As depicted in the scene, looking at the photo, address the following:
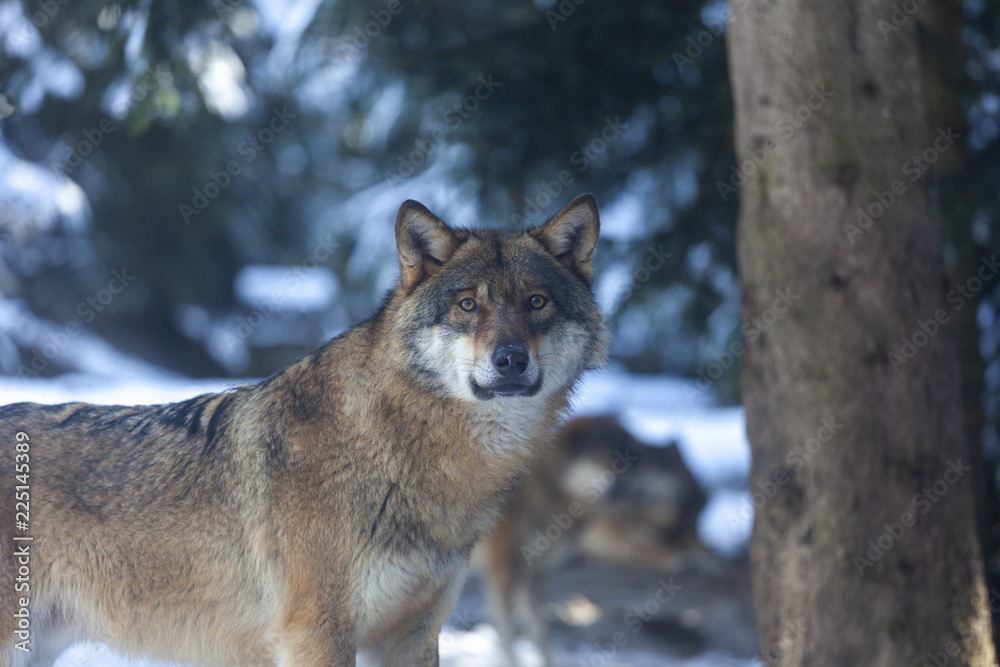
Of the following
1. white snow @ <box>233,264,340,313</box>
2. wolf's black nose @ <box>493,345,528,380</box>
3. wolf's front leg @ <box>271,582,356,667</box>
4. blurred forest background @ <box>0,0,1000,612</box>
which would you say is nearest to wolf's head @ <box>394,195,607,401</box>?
wolf's black nose @ <box>493,345,528,380</box>

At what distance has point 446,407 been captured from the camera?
11.2 feet

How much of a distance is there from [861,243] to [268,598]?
3.18 metres

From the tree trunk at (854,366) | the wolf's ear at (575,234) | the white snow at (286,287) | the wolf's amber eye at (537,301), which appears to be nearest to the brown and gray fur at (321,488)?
the wolf's amber eye at (537,301)

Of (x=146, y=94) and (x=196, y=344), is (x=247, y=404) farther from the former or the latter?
(x=196, y=344)

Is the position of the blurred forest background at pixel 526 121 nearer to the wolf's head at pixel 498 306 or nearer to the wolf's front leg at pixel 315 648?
the wolf's head at pixel 498 306

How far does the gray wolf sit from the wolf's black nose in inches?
98.6

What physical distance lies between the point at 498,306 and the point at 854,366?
1.89 m

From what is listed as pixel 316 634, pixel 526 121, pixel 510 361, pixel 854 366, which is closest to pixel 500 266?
pixel 510 361

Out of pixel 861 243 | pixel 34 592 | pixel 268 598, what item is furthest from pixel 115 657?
pixel 861 243

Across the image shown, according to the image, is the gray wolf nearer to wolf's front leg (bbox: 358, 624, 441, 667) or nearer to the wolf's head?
wolf's front leg (bbox: 358, 624, 441, 667)

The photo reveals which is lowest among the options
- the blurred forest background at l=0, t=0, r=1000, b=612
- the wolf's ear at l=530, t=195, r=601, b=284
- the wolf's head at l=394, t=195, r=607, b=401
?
the wolf's head at l=394, t=195, r=607, b=401

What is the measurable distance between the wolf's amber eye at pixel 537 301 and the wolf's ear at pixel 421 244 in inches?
16.7

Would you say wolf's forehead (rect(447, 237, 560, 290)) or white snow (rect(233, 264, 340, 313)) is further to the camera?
white snow (rect(233, 264, 340, 313))

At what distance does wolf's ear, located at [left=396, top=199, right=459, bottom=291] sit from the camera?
356cm
